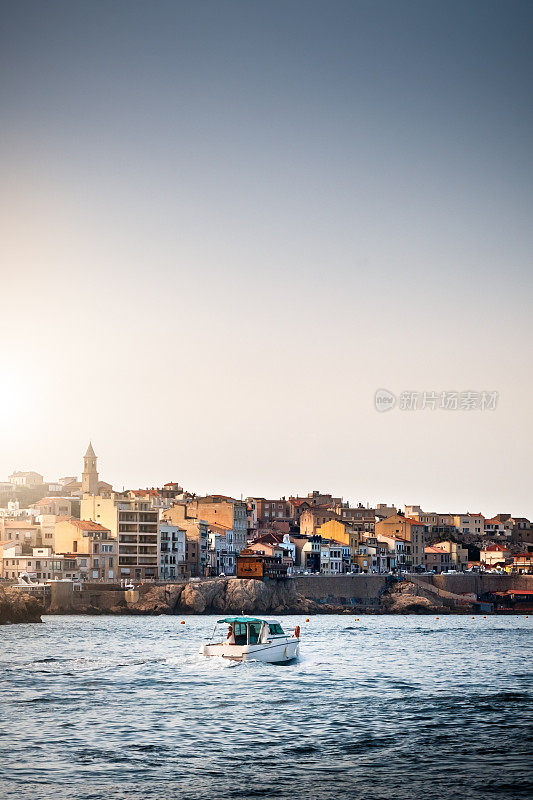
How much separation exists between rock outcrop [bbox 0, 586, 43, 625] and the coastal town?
21.1 metres

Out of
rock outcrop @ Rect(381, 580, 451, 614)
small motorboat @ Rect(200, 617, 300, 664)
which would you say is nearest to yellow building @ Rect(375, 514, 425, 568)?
rock outcrop @ Rect(381, 580, 451, 614)

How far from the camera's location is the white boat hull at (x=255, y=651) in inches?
2034

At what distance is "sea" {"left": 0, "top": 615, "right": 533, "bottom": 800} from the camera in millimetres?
23922

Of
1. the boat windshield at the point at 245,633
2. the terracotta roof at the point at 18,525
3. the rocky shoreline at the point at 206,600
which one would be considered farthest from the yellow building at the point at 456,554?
the boat windshield at the point at 245,633

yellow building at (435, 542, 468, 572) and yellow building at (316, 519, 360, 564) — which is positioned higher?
yellow building at (316, 519, 360, 564)

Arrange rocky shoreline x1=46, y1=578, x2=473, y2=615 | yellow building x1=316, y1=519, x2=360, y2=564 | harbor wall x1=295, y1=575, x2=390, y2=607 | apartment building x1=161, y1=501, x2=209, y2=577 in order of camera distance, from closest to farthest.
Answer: rocky shoreline x1=46, y1=578, x2=473, y2=615, harbor wall x1=295, y1=575, x2=390, y2=607, apartment building x1=161, y1=501, x2=209, y2=577, yellow building x1=316, y1=519, x2=360, y2=564

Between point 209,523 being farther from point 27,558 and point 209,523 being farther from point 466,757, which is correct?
point 466,757

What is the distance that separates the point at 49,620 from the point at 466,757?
79844 millimetres

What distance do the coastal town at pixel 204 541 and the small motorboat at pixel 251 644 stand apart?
231 feet

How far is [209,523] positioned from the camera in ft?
531

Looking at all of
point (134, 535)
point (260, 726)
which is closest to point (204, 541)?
point (134, 535)

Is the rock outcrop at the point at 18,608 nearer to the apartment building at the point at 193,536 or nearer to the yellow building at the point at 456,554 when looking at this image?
the apartment building at the point at 193,536

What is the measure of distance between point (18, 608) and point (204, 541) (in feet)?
181

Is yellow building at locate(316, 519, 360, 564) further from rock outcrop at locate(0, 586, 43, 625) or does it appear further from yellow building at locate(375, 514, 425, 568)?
rock outcrop at locate(0, 586, 43, 625)
